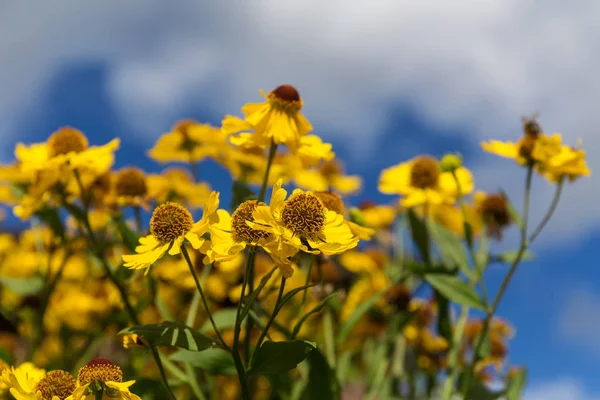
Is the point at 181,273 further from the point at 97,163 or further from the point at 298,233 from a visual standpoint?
the point at 298,233

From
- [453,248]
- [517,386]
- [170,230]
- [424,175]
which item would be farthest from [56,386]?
[424,175]

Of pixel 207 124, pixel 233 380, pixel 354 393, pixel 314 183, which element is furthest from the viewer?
pixel 354 393

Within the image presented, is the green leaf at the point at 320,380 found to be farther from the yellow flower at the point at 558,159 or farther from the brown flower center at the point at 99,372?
the yellow flower at the point at 558,159

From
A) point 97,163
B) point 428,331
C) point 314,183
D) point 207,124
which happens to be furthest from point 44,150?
point 428,331

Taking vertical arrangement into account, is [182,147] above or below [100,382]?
above

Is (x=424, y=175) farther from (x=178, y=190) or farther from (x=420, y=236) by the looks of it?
(x=178, y=190)

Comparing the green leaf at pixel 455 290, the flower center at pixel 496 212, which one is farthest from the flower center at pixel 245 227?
the flower center at pixel 496 212
